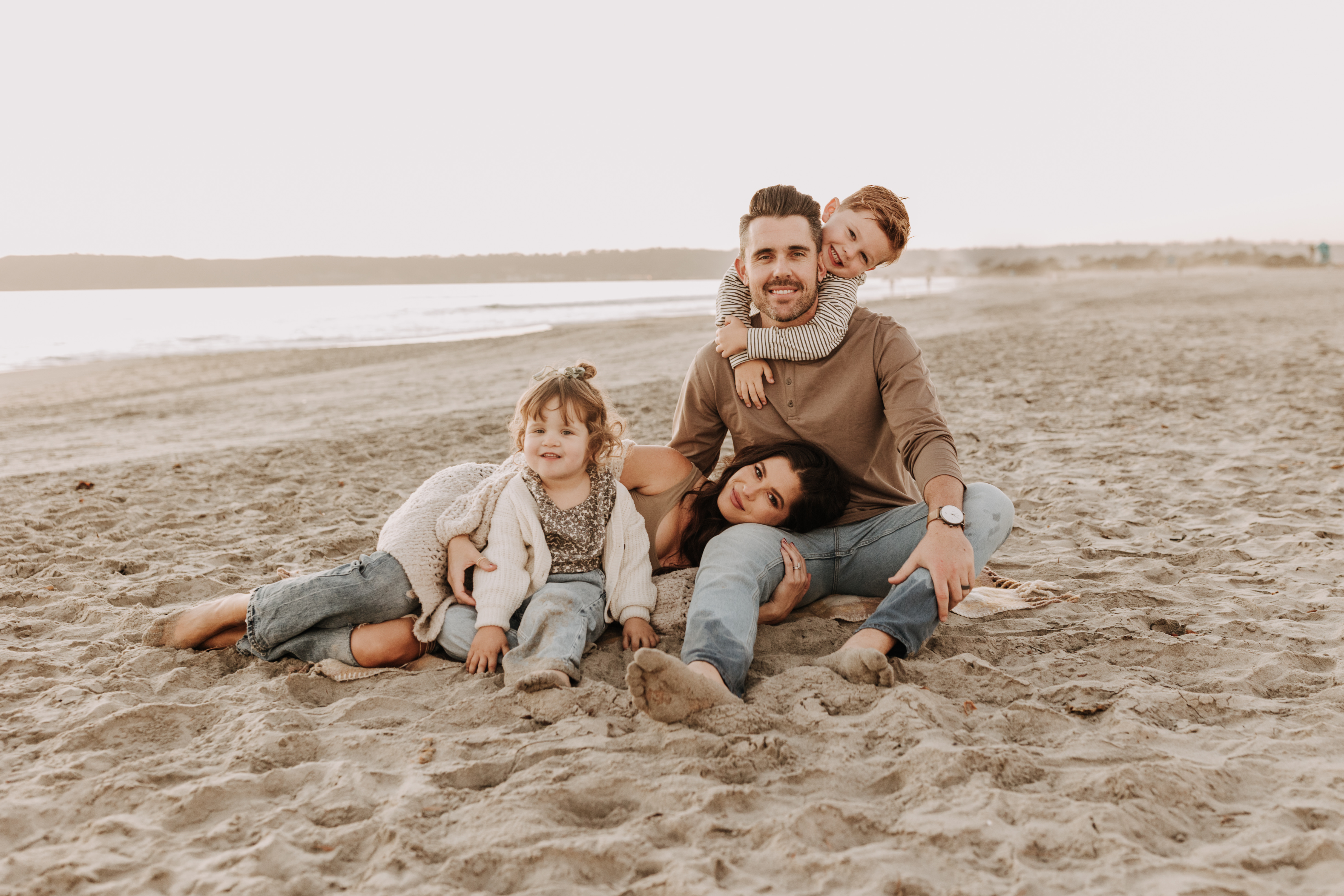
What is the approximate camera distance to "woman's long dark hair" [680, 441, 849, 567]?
310 cm

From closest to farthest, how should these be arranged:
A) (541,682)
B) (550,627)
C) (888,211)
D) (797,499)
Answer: (541,682)
(550,627)
(797,499)
(888,211)

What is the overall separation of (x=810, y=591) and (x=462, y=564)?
1292mm

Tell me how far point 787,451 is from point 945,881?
1.74 metres

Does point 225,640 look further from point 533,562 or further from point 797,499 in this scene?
point 797,499

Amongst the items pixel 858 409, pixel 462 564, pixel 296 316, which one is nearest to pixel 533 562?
pixel 462 564

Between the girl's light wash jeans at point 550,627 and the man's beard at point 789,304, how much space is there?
1.24 meters

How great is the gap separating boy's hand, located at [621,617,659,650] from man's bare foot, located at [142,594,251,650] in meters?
1.32

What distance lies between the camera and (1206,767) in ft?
6.45

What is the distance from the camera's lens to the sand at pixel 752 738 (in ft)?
5.58

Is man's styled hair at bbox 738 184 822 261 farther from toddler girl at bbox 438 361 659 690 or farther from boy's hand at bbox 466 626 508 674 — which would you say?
boy's hand at bbox 466 626 508 674

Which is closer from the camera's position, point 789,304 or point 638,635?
point 638,635

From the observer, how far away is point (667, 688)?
2.25m

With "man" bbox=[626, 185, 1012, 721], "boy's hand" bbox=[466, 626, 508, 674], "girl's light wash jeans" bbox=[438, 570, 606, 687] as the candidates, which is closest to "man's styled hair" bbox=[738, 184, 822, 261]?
"man" bbox=[626, 185, 1012, 721]

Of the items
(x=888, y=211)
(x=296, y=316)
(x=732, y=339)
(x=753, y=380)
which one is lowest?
(x=753, y=380)
